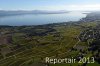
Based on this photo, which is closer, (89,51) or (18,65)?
(18,65)

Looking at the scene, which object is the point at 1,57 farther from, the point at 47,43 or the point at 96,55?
the point at 96,55

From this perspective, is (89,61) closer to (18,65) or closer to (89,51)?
(89,51)

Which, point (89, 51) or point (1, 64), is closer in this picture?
point (1, 64)

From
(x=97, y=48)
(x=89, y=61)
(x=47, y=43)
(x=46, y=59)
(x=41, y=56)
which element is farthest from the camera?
(x=47, y=43)

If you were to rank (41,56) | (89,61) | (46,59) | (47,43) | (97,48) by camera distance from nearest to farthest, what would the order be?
(89,61) < (46,59) < (41,56) < (97,48) < (47,43)

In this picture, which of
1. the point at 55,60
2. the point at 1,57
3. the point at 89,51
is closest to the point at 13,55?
the point at 1,57

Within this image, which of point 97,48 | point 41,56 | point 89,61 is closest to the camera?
point 89,61

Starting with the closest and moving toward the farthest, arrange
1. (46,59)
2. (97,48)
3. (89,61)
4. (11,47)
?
(89,61) → (46,59) → (97,48) → (11,47)

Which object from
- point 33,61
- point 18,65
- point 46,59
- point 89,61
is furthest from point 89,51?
point 18,65
